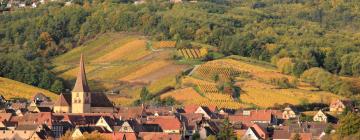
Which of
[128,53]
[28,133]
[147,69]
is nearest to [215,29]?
[128,53]

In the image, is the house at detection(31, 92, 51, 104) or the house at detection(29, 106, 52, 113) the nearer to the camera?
the house at detection(29, 106, 52, 113)

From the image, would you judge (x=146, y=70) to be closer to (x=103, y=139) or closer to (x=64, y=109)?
(x=64, y=109)

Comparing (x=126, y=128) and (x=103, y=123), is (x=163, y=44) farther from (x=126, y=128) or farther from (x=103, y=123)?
(x=126, y=128)

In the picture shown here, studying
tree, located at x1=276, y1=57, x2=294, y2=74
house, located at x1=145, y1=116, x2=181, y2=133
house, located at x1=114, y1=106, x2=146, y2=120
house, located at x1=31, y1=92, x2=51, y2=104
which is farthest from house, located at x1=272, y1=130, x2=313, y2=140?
tree, located at x1=276, y1=57, x2=294, y2=74

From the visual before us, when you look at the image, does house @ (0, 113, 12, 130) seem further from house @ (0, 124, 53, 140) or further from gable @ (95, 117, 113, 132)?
gable @ (95, 117, 113, 132)

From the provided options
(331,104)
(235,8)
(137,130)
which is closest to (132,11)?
(235,8)

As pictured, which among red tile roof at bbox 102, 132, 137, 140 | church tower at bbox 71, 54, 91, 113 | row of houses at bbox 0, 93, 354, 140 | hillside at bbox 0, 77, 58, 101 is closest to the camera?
red tile roof at bbox 102, 132, 137, 140
